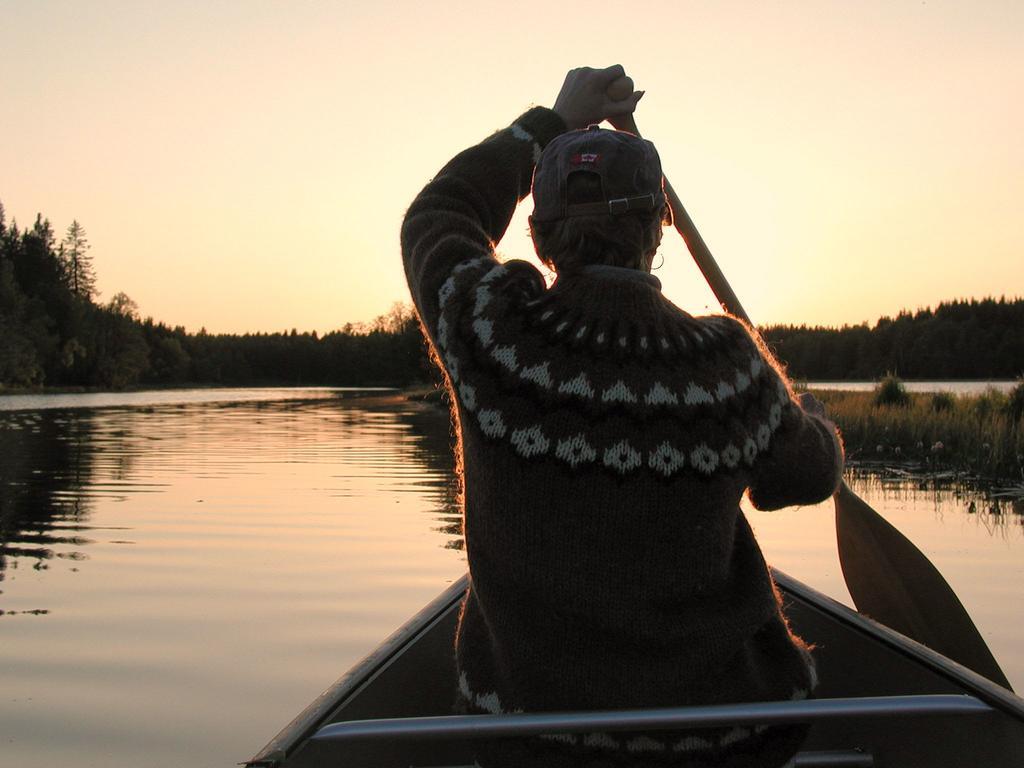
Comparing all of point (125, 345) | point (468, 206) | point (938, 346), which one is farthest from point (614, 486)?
point (125, 345)

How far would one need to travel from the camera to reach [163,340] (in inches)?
4109

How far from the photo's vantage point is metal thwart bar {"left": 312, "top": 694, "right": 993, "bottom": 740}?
5.12ft

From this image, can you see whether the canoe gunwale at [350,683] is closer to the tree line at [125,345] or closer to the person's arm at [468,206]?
the person's arm at [468,206]

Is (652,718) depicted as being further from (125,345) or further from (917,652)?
(125,345)

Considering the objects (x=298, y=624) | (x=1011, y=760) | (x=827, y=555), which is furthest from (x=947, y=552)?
(x=1011, y=760)

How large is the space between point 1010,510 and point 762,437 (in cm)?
954

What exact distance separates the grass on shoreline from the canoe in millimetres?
9462

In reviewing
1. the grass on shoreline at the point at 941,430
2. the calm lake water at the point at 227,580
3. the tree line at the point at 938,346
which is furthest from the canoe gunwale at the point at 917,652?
the tree line at the point at 938,346

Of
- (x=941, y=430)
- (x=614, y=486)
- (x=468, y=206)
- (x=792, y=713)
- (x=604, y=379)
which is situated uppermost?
(x=468, y=206)

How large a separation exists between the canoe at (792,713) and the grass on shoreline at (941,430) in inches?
373

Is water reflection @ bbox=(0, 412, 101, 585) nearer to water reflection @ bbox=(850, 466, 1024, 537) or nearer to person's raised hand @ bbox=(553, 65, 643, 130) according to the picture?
person's raised hand @ bbox=(553, 65, 643, 130)

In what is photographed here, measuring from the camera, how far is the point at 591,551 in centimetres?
160

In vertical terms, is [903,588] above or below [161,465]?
above

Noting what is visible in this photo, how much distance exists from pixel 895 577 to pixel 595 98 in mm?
2278
